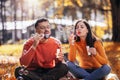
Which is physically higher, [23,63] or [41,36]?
[41,36]

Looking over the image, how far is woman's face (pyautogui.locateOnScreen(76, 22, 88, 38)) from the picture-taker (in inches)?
179

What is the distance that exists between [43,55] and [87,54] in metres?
0.55

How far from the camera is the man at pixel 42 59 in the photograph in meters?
4.28

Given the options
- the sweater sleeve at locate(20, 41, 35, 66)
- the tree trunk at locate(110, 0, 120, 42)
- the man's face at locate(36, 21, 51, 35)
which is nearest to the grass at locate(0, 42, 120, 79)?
the man's face at locate(36, 21, 51, 35)

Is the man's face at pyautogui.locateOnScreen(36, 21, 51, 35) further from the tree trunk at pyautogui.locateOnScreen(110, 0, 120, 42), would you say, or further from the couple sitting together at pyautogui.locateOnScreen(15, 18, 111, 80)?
the tree trunk at pyautogui.locateOnScreen(110, 0, 120, 42)

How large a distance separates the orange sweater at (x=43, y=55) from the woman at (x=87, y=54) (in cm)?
25

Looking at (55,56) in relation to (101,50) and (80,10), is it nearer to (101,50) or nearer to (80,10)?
(101,50)

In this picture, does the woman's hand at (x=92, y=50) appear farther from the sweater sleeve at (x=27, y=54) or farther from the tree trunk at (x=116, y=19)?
the tree trunk at (x=116, y=19)

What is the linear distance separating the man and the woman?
24 centimetres

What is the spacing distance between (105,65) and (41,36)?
902 mm

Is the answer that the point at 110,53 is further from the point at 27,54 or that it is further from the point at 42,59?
the point at 27,54

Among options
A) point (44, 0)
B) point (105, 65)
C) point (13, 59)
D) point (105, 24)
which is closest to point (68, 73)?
point (105, 65)

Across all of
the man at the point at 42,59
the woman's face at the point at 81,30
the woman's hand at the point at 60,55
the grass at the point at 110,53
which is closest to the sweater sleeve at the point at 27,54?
the man at the point at 42,59

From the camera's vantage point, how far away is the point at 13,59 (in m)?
5.50
